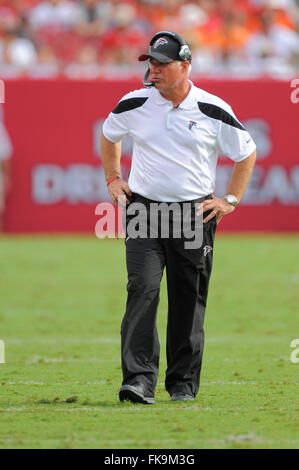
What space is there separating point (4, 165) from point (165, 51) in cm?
1139

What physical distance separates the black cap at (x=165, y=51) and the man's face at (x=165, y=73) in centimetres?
4

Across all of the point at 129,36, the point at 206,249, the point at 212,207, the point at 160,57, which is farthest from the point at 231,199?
the point at 129,36

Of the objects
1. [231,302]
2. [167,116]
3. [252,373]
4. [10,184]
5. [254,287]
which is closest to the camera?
[167,116]

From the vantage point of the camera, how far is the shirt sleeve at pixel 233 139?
5996 millimetres

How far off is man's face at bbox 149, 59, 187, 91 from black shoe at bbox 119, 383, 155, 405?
1.67 meters

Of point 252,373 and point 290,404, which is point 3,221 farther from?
point 290,404

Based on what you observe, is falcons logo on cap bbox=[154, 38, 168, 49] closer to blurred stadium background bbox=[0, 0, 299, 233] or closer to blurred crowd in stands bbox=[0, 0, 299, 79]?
blurred stadium background bbox=[0, 0, 299, 233]

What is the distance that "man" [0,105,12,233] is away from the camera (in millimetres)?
17078
